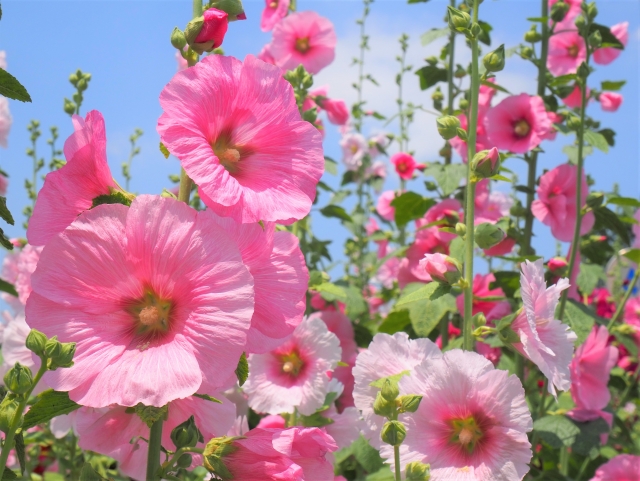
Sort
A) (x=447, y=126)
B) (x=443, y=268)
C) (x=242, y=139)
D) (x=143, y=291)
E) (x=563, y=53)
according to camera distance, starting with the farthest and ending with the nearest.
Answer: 1. (x=563, y=53)
2. (x=447, y=126)
3. (x=443, y=268)
4. (x=242, y=139)
5. (x=143, y=291)

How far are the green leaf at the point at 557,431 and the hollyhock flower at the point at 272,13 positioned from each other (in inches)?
76.6

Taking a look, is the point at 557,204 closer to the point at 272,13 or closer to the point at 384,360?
the point at 384,360

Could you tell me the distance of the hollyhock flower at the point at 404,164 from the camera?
3.67 metres

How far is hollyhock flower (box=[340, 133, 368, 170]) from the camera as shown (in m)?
4.79

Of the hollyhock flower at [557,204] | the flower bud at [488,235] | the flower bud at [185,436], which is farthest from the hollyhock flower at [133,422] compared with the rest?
the hollyhock flower at [557,204]

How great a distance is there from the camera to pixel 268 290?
101 cm

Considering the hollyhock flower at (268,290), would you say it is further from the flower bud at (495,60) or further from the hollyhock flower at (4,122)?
the hollyhock flower at (4,122)

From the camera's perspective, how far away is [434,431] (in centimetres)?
131

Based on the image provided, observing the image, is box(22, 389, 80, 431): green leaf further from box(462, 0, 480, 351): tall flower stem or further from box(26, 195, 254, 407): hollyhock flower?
box(462, 0, 480, 351): tall flower stem

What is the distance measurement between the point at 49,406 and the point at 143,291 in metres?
0.22

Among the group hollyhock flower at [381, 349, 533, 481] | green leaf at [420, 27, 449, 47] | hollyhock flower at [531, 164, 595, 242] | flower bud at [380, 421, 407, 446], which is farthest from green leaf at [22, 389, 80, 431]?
green leaf at [420, 27, 449, 47]

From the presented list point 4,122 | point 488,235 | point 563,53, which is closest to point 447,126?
point 488,235

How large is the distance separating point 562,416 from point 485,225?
964 mm

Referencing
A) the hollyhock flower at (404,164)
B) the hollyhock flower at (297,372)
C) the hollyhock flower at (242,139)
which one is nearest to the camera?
the hollyhock flower at (242,139)
